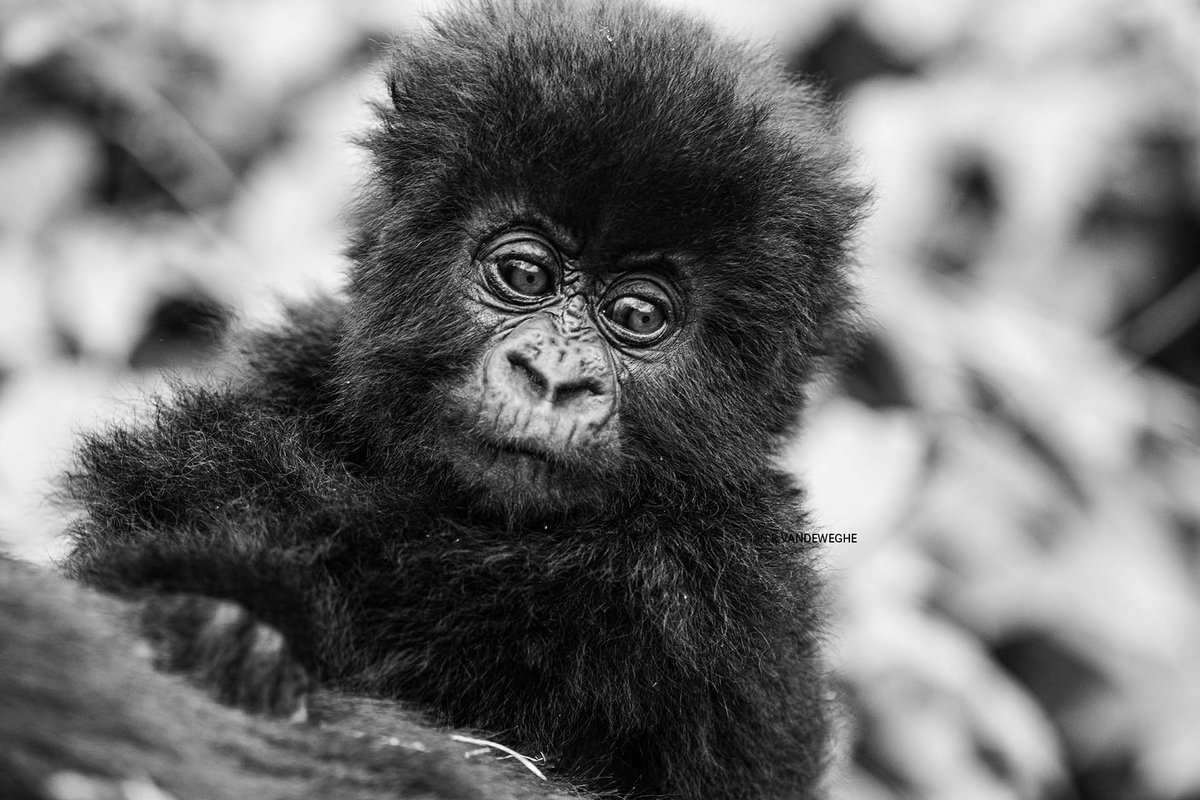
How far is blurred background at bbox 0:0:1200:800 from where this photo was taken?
3.83 m

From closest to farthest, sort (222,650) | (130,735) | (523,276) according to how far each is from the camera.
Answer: (130,735) → (222,650) → (523,276)

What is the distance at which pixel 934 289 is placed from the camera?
15.2ft

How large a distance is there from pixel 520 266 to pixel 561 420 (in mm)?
305

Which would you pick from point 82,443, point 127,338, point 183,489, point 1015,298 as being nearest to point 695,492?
point 183,489

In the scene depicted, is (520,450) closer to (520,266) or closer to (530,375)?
(530,375)

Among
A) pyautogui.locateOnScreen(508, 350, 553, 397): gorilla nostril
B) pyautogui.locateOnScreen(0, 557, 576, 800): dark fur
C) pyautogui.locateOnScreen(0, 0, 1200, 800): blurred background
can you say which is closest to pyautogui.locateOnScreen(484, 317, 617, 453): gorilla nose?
pyautogui.locateOnScreen(508, 350, 553, 397): gorilla nostril

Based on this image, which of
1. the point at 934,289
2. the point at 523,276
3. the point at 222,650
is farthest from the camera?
the point at 934,289

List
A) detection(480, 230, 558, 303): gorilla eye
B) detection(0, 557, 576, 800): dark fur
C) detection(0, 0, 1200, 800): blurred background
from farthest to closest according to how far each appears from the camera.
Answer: detection(0, 0, 1200, 800): blurred background → detection(480, 230, 558, 303): gorilla eye → detection(0, 557, 576, 800): dark fur

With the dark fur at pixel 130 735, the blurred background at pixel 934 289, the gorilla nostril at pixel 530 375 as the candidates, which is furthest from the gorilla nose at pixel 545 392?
the blurred background at pixel 934 289

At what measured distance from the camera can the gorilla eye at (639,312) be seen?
234 centimetres

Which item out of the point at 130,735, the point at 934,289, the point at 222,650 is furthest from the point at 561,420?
the point at 934,289

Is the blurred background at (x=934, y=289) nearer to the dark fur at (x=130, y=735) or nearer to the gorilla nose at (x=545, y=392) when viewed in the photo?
the gorilla nose at (x=545, y=392)

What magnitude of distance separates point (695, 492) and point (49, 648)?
120cm

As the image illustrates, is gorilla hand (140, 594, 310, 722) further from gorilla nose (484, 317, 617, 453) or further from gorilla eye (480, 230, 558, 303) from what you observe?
gorilla eye (480, 230, 558, 303)
